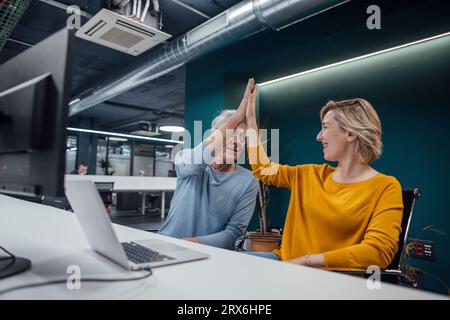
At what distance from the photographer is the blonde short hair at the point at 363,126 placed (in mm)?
1428

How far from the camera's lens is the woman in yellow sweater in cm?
123

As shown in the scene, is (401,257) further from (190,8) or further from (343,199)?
(190,8)

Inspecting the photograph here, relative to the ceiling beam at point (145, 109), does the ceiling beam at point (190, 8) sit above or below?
above

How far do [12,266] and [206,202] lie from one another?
1046mm

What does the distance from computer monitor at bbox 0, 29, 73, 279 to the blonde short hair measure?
124 centimetres

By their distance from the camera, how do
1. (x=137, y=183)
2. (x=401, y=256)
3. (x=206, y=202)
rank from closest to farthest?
1. (x=401, y=256)
2. (x=206, y=202)
3. (x=137, y=183)

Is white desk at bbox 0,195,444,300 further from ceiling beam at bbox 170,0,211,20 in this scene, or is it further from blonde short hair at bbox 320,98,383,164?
ceiling beam at bbox 170,0,211,20

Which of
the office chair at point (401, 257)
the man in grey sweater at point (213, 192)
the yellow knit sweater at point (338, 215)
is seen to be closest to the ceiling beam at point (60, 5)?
the man in grey sweater at point (213, 192)

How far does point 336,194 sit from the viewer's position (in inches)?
57.6

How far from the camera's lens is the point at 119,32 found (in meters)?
3.27

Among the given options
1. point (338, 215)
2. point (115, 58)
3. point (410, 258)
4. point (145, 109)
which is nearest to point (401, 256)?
point (338, 215)

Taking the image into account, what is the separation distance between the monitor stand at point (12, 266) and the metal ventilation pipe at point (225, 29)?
2.56 meters

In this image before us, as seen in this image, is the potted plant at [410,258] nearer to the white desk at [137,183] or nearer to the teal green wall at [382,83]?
the teal green wall at [382,83]
